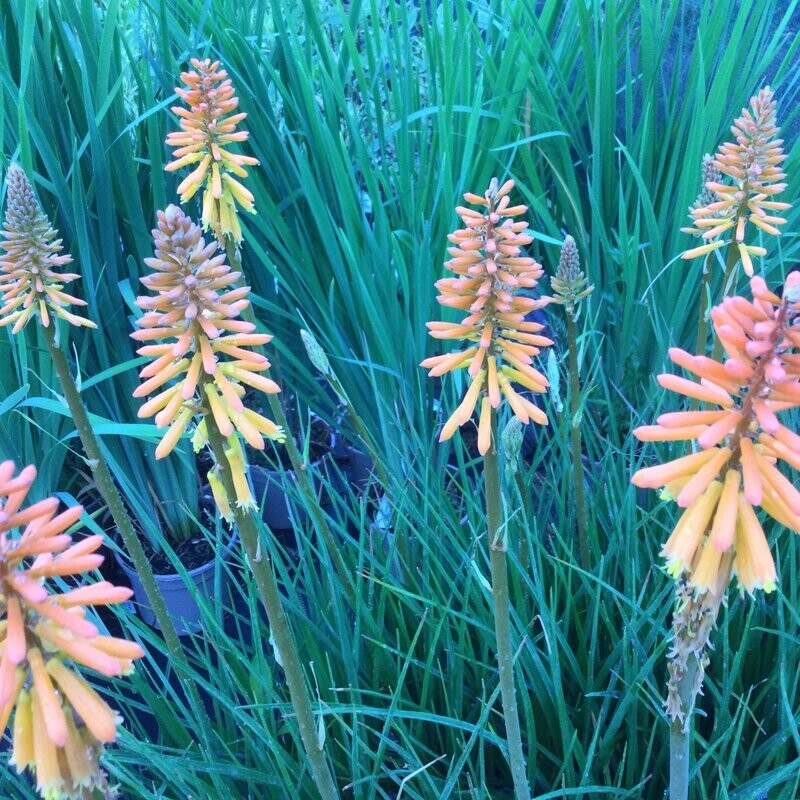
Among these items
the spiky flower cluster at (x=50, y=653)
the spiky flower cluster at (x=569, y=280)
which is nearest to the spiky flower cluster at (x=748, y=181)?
the spiky flower cluster at (x=569, y=280)

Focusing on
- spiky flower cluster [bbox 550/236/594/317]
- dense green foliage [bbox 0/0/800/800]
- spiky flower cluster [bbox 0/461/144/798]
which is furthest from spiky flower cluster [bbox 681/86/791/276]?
spiky flower cluster [bbox 0/461/144/798]

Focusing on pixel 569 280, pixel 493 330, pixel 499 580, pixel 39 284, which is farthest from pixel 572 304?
pixel 39 284

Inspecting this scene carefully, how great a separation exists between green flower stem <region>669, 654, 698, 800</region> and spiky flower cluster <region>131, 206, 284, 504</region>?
0.73m

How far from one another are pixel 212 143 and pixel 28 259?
67cm

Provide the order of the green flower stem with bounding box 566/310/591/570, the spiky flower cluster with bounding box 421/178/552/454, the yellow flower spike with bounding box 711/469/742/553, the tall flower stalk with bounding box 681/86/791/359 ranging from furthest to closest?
1. the green flower stem with bounding box 566/310/591/570
2. the tall flower stalk with bounding box 681/86/791/359
3. the spiky flower cluster with bounding box 421/178/552/454
4. the yellow flower spike with bounding box 711/469/742/553

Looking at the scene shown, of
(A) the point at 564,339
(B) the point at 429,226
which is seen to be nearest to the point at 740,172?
(B) the point at 429,226

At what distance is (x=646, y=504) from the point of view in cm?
263

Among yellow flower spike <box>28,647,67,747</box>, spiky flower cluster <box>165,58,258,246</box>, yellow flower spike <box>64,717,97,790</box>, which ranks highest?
spiky flower cluster <box>165,58,258,246</box>

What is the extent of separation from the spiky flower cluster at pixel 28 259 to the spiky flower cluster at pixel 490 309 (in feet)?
2.65

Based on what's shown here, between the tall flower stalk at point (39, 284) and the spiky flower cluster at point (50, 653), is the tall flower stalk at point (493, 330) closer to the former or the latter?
the spiky flower cluster at point (50, 653)

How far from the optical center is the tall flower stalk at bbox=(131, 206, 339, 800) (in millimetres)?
1202

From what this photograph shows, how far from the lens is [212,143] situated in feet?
6.87

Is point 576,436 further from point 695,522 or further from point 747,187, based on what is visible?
point 695,522

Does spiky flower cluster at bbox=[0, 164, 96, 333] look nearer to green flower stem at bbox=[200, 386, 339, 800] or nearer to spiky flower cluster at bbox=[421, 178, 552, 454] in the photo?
green flower stem at bbox=[200, 386, 339, 800]
